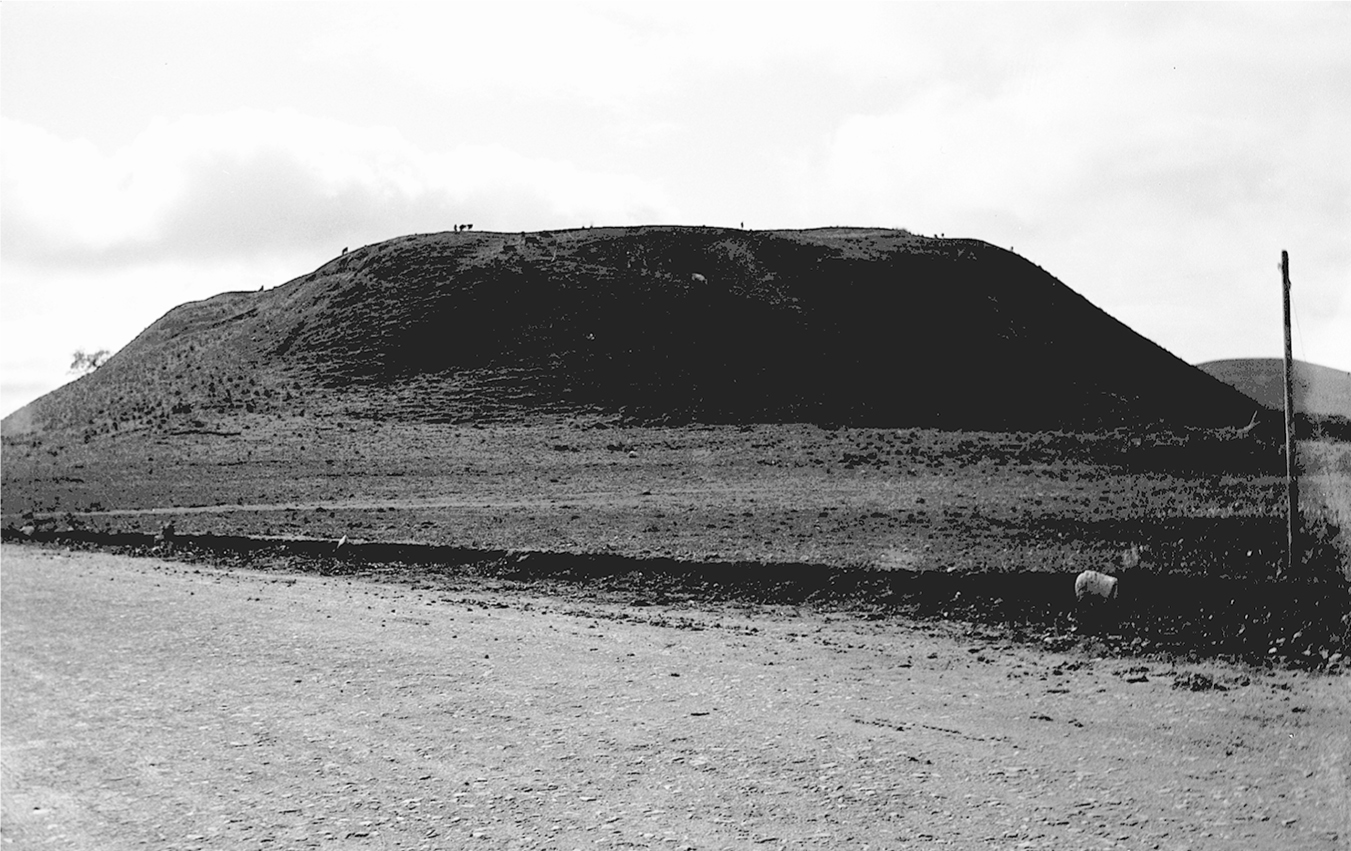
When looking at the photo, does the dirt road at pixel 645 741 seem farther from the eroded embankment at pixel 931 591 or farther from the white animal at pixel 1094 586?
the white animal at pixel 1094 586

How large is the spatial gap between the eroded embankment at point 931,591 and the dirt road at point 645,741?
0.59 metres

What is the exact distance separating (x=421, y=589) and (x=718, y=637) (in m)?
4.47

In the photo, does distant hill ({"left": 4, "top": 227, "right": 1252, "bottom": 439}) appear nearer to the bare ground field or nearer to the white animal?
the bare ground field

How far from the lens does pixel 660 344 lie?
158ft

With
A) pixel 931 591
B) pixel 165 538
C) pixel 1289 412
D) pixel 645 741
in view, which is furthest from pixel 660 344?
pixel 645 741

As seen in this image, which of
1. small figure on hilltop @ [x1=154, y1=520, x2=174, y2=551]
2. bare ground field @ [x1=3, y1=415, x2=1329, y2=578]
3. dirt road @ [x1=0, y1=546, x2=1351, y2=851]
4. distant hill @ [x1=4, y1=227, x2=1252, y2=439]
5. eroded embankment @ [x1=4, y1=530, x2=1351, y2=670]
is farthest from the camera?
distant hill @ [x1=4, y1=227, x2=1252, y2=439]

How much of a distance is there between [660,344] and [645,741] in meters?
42.3

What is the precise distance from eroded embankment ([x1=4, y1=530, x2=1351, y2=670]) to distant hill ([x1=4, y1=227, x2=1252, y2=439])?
81.7 feet

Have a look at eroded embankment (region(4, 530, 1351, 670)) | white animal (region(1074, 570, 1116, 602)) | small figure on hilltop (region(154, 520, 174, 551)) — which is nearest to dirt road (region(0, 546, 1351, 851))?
eroded embankment (region(4, 530, 1351, 670))

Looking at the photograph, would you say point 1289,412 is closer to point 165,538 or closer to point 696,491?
point 696,491

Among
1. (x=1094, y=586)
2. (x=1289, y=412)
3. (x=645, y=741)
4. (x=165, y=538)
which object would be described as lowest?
(x=645, y=741)

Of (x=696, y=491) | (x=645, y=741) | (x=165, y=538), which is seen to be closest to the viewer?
(x=645, y=741)

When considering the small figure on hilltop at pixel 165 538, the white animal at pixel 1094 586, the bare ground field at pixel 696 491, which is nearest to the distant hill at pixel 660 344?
the bare ground field at pixel 696 491

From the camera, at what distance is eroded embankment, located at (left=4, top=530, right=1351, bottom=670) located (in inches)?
331
